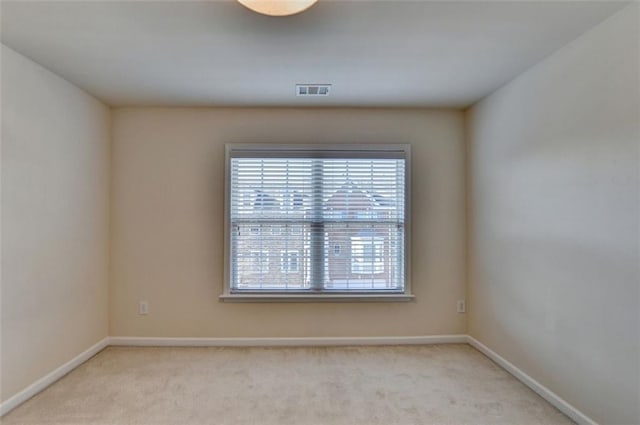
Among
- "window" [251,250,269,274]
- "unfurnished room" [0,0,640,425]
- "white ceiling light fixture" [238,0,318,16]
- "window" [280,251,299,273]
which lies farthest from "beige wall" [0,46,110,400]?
"white ceiling light fixture" [238,0,318,16]

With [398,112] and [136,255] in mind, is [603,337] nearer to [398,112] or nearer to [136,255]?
[398,112]

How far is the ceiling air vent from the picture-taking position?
9.62 feet

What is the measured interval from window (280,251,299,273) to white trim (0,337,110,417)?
189 centimetres

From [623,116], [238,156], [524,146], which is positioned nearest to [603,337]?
[623,116]

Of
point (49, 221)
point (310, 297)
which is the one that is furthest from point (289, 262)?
point (49, 221)

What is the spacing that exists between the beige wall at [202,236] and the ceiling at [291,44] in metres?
0.42

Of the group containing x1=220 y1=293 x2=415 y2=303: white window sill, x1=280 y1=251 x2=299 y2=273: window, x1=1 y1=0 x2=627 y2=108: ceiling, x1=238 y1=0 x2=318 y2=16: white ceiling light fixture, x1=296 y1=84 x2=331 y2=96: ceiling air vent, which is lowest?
x1=220 y1=293 x2=415 y2=303: white window sill

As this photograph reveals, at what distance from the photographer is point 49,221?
269 cm

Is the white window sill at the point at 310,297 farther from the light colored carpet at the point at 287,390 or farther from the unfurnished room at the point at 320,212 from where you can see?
the light colored carpet at the point at 287,390

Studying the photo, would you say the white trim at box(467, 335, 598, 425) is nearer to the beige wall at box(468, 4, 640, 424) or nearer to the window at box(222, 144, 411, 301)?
the beige wall at box(468, 4, 640, 424)

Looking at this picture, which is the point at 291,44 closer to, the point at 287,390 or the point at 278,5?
the point at 278,5

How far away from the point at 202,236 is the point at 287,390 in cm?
172

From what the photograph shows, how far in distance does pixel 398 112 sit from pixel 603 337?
2516mm

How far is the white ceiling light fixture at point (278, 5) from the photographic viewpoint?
1.57m
